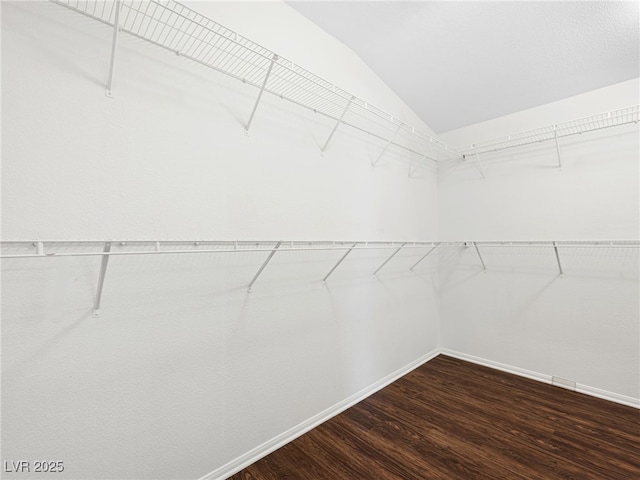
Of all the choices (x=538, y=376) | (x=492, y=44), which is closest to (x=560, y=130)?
(x=492, y=44)

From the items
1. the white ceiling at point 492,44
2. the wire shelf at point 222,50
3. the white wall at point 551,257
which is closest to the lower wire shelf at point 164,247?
the white wall at point 551,257

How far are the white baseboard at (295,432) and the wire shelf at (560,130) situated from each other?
7.05 ft

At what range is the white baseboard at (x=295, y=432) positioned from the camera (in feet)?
4.73

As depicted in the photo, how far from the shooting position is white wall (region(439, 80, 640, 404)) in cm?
206

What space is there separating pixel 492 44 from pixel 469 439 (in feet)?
8.17

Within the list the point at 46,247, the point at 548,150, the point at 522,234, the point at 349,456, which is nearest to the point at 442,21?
the point at 548,150

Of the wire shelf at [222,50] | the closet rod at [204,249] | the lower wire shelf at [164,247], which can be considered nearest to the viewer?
the closet rod at [204,249]

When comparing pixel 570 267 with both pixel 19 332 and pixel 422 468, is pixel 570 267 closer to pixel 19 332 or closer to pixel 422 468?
pixel 422 468

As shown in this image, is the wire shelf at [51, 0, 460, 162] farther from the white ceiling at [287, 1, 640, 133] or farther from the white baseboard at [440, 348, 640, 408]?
the white baseboard at [440, 348, 640, 408]

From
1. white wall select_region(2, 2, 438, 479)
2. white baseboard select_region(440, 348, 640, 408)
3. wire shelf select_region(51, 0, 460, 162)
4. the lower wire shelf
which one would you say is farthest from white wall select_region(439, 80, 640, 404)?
white wall select_region(2, 2, 438, 479)

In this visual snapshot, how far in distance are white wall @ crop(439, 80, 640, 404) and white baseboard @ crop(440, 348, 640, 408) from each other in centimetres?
2

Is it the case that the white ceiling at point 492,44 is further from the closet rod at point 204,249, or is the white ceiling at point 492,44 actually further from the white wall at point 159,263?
the closet rod at point 204,249

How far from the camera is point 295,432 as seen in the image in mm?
1729

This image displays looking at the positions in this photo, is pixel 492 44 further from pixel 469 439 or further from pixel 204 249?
pixel 469 439
